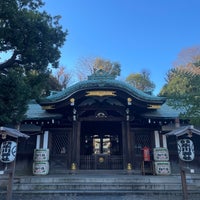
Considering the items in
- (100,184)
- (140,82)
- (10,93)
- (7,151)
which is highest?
(140,82)

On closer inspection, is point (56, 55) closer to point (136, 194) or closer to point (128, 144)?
point (128, 144)

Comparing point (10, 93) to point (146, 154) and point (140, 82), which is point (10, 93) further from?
point (140, 82)

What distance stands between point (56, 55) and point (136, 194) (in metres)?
7.53

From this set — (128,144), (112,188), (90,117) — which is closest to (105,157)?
(128,144)

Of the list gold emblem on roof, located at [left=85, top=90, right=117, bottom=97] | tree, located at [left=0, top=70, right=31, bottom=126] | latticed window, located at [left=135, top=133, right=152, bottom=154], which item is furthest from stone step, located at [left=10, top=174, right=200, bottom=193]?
gold emblem on roof, located at [left=85, top=90, right=117, bottom=97]

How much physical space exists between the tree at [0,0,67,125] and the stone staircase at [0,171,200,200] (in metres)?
2.81

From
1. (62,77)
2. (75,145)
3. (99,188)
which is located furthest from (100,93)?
(62,77)

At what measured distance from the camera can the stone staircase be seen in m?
7.64

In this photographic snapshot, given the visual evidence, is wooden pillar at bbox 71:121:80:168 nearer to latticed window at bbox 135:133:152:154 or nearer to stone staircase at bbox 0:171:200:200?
stone staircase at bbox 0:171:200:200

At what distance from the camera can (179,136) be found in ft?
24.6

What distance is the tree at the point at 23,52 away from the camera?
828 cm

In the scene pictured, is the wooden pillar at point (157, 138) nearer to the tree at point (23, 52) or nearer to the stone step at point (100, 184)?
the stone step at point (100, 184)

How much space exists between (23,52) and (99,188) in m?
6.80

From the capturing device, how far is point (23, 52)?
9516 mm
